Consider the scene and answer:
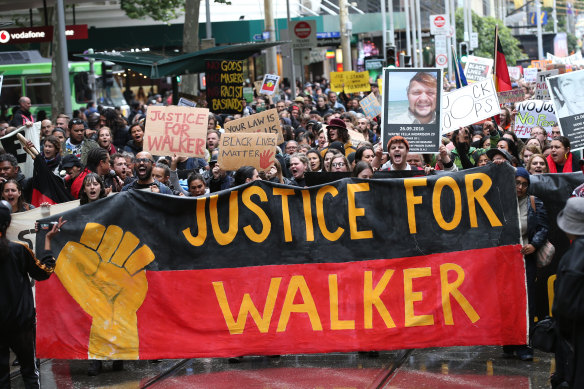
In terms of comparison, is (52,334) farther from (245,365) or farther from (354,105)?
(354,105)

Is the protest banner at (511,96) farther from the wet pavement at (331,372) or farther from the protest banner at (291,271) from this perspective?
the protest banner at (291,271)

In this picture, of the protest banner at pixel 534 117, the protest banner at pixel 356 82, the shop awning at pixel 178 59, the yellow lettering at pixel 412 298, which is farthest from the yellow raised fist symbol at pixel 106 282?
the protest banner at pixel 356 82

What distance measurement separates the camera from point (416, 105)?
10297 mm

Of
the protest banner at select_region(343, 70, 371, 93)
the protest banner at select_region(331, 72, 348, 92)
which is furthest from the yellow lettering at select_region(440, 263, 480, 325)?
the protest banner at select_region(331, 72, 348, 92)

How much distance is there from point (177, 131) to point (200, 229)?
135 inches

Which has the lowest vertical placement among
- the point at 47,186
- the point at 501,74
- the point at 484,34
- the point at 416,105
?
the point at 47,186

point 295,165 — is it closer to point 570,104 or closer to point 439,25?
point 570,104

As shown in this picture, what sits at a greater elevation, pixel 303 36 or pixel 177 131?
pixel 303 36

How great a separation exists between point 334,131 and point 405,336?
5.54 m

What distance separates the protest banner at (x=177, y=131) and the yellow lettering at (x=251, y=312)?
3507 millimetres

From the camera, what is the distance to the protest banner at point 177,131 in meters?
11.2

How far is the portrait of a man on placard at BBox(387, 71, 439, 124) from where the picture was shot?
33.5ft

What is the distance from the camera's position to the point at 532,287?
25.8 ft

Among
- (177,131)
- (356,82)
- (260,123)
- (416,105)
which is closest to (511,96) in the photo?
(260,123)
